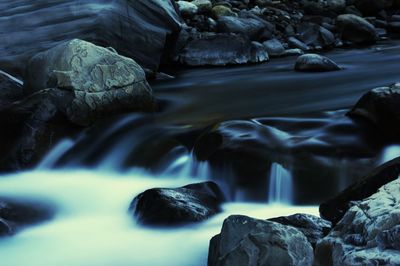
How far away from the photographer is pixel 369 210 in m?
2.84

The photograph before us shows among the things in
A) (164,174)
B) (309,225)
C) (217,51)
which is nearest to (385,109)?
(164,174)

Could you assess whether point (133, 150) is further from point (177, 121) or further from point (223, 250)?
point (223, 250)

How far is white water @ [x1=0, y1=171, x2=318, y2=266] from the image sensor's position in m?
3.87

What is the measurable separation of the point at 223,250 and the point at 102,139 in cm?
324

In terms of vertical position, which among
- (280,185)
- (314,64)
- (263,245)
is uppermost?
(263,245)

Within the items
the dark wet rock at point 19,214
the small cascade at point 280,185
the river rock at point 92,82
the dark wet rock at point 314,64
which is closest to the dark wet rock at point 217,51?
the dark wet rock at point 314,64

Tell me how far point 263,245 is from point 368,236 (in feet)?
1.59

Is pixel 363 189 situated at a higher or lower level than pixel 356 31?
higher

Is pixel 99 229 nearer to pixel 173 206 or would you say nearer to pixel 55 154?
pixel 173 206

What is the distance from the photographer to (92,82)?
618 cm

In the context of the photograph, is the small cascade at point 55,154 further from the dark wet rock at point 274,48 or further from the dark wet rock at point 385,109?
the dark wet rock at point 274,48

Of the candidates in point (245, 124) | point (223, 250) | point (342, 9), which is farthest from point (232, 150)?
point (342, 9)

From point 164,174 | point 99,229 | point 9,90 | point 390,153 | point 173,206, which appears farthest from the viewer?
point 9,90

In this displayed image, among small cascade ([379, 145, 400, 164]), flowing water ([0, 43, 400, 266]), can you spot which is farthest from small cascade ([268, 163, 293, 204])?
small cascade ([379, 145, 400, 164])
